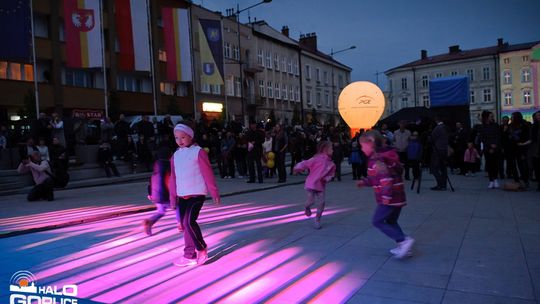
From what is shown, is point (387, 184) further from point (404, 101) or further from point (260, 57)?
point (404, 101)

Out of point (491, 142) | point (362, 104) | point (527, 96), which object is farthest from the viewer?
point (527, 96)

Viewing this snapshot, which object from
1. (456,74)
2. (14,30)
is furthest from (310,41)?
(14,30)

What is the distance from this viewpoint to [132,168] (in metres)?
18.4

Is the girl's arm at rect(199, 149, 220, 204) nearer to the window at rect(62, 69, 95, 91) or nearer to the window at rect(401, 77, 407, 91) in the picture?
the window at rect(62, 69, 95, 91)

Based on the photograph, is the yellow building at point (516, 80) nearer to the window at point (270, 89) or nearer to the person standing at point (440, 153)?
the window at point (270, 89)

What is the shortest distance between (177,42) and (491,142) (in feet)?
69.1

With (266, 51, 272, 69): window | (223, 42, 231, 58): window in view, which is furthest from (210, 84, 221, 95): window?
(266, 51, 272, 69): window

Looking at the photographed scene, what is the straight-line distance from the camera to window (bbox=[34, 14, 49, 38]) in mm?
30250

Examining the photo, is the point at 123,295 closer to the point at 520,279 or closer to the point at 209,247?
the point at 209,247

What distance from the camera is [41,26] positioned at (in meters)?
30.7

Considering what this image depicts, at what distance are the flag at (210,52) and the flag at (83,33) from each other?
654cm

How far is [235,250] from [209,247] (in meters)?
0.44

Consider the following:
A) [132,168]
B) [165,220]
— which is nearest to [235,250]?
[165,220]

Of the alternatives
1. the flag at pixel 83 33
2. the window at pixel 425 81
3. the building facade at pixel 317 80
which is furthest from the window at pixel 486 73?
the flag at pixel 83 33
